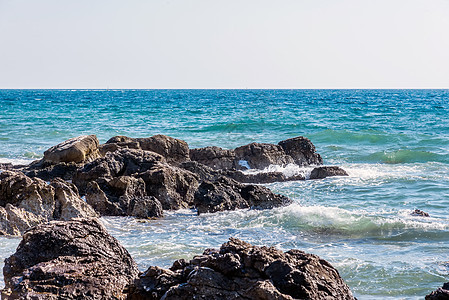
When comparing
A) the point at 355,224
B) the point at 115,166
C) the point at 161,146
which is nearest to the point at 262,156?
the point at 161,146

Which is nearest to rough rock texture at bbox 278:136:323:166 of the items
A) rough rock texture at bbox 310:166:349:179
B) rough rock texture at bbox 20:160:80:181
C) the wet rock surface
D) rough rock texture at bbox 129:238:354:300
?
rough rock texture at bbox 310:166:349:179

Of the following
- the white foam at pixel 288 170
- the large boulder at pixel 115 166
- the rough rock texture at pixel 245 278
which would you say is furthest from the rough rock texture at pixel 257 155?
the rough rock texture at pixel 245 278

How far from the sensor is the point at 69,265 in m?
4.47

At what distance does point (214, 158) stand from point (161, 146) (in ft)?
5.26

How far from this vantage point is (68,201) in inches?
334

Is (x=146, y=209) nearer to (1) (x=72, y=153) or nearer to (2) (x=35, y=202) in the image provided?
(2) (x=35, y=202)

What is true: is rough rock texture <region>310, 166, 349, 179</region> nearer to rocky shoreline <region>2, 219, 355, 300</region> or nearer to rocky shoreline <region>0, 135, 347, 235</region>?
rocky shoreline <region>0, 135, 347, 235</region>

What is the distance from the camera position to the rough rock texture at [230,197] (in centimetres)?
981

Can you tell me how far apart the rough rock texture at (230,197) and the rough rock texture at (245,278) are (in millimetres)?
5326

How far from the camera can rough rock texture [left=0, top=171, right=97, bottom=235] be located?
8008 millimetres

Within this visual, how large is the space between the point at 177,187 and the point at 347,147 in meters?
12.3

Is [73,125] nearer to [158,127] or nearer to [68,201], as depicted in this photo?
[158,127]

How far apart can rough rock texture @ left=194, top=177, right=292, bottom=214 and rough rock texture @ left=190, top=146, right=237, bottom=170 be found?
369 centimetres

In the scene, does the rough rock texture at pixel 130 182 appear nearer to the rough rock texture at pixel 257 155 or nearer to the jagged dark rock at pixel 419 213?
the rough rock texture at pixel 257 155
